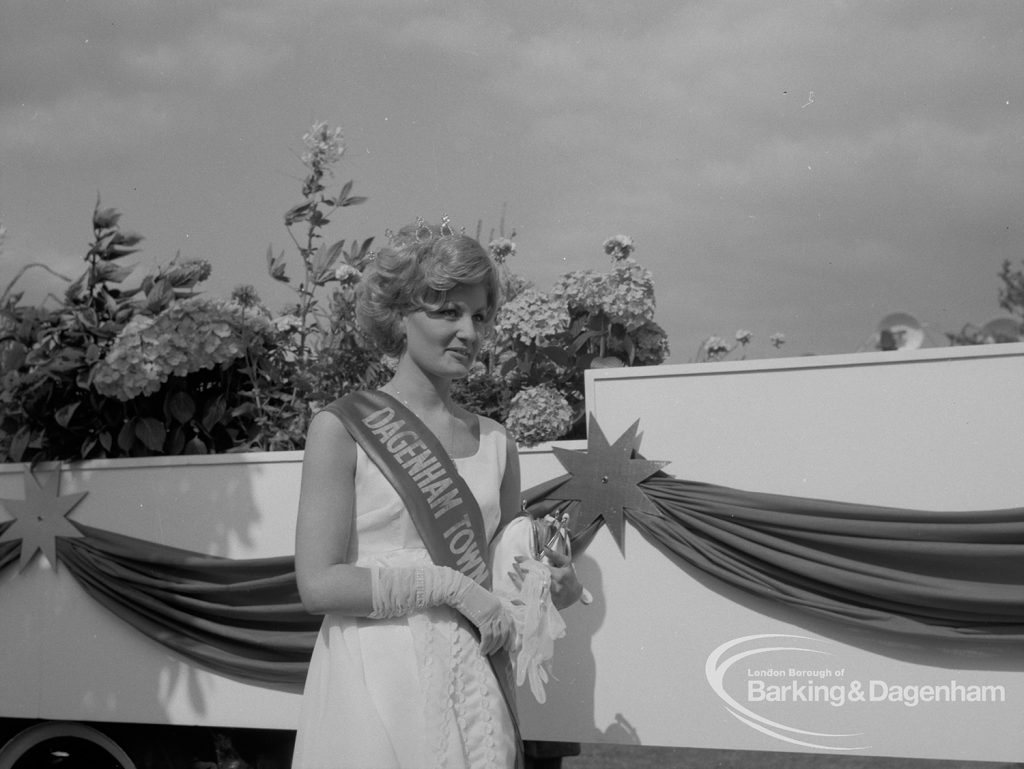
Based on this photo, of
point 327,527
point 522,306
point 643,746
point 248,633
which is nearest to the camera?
point 327,527

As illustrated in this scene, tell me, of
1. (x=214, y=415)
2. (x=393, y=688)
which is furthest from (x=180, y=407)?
(x=393, y=688)

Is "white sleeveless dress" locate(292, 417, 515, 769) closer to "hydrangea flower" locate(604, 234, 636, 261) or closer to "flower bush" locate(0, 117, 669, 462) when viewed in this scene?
"flower bush" locate(0, 117, 669, 462)

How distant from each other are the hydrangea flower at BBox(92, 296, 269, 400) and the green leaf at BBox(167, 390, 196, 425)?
0.08m

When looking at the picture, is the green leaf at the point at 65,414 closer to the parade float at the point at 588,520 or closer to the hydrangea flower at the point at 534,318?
the parade float at the point at 588,520

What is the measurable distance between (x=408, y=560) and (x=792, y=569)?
1310mm

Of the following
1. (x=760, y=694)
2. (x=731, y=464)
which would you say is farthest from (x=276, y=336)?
(x=760, y=694)

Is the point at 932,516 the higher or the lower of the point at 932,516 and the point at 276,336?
the lower

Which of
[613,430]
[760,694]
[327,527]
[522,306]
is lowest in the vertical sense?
[760,694]

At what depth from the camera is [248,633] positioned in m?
3.50

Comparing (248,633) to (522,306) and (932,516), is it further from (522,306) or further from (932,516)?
(932,516)

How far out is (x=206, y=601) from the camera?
359 centimetres

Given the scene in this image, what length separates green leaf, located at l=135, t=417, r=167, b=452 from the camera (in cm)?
392

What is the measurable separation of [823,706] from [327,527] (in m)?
1.65

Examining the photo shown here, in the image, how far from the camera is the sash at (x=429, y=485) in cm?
202
